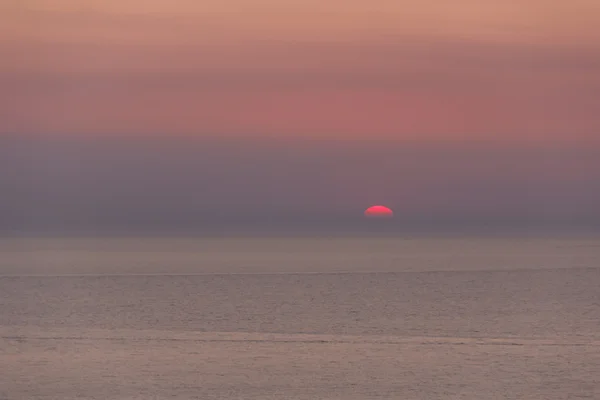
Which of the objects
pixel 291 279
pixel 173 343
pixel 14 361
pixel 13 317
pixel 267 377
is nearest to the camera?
pixel 267 377

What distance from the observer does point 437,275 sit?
28.3m

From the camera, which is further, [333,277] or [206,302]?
[333,277]

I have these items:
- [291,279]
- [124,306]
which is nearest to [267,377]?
[124,306]

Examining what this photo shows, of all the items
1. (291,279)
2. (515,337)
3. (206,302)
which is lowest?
(515,337)

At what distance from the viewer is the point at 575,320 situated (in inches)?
659

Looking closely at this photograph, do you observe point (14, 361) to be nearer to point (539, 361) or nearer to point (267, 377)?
point (267, 377)

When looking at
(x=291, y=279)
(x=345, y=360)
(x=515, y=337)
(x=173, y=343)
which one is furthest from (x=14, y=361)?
(x=291, y=279)

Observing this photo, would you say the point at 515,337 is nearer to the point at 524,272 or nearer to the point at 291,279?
the point at 291,279

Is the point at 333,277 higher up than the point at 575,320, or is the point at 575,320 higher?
the point at 333,277

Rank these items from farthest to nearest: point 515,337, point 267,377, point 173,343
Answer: point 515,337, point 173,343, point 267,377

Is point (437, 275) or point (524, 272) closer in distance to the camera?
point (437, 275)

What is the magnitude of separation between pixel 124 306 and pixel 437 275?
11.7m

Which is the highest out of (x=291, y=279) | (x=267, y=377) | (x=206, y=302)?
(x=291, y=279)

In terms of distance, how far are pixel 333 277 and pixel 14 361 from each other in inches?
676
